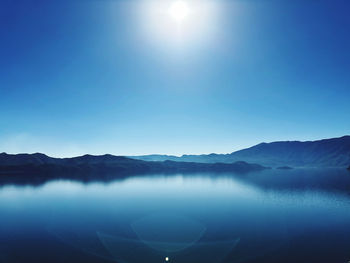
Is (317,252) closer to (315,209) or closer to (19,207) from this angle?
(315,209)

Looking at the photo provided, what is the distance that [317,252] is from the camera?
24609 millimetres

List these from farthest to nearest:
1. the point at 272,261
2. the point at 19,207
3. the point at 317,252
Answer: the point at 19,207 < the point at 317,252 < the point at 272,261

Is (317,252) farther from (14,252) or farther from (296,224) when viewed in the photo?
(14,252)

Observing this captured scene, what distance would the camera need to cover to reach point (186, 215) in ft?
148

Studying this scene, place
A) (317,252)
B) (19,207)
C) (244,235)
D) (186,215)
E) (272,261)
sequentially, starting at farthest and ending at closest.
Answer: (19,207)
(186,215)
(244,235)
(317,252)
(272,261)

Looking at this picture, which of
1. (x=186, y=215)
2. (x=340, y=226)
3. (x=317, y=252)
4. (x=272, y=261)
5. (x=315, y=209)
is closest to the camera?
(x=272, y=261)

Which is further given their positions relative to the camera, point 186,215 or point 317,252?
point 186,215

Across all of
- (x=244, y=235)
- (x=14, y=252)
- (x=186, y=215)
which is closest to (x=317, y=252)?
(x=244, y=235)

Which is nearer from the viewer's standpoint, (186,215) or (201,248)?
(201,248)

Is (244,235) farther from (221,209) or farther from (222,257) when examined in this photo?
(221,209)

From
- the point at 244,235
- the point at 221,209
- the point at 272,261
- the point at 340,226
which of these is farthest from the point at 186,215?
the point at 340,226

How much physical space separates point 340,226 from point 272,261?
21.8 m

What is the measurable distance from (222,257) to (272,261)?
219 inches

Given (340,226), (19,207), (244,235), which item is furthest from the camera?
(19,207)
